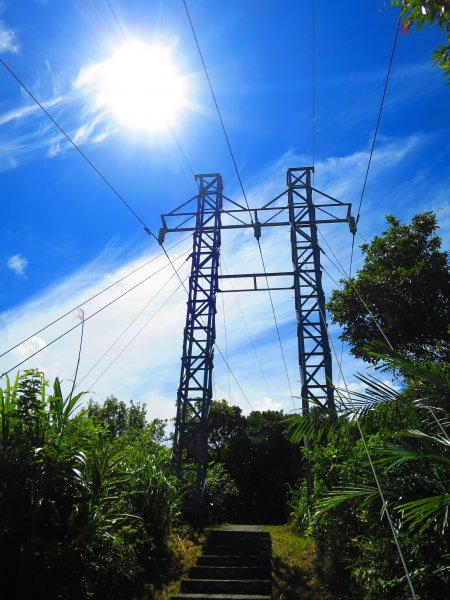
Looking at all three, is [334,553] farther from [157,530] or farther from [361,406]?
[157,530]

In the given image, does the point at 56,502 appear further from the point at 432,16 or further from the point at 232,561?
the point at 432,16

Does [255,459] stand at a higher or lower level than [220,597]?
higher

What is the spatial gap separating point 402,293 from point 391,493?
30.7 ft

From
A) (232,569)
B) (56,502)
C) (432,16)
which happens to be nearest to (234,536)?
(232,569)

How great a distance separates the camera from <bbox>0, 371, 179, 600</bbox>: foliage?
3.81 m

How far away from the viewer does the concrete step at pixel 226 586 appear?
5781mm

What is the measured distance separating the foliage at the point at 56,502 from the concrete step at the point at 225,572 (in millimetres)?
1479

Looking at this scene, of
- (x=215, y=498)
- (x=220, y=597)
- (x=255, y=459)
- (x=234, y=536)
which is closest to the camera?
(x=220, y=597)

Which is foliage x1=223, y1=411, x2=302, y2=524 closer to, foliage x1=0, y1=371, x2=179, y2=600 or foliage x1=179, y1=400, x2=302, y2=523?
foliage x1=179, y1=400, x2=302, y2=523

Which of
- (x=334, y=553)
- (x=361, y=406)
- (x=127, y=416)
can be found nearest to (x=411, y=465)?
(x=361, y=406)

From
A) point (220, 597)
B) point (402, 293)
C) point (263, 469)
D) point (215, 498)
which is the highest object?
point (402, 293)

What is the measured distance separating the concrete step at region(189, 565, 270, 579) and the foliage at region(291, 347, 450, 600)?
1053 mm

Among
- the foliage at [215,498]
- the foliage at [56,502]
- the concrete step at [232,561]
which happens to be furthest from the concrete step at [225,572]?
the foliage at [215,498]

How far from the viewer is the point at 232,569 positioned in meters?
6.29
